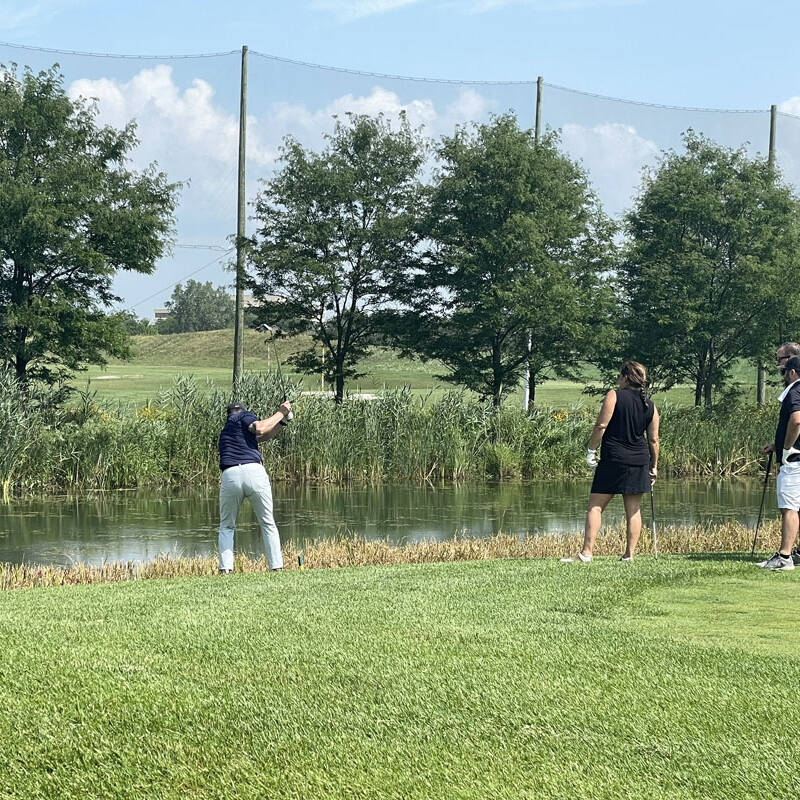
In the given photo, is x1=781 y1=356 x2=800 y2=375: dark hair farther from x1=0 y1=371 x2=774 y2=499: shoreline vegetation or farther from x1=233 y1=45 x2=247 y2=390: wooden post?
x1=233 y1=45 x2=247 y2=390: wooden post

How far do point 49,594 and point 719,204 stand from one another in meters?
24.6

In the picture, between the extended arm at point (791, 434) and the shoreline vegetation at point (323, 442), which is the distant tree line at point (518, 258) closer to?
the shoreline vegetation at point (323, 442)

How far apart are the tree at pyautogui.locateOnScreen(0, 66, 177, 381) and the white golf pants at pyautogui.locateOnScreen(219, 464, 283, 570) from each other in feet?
43.7

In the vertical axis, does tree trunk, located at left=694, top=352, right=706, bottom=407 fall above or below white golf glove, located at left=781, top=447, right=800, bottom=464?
above

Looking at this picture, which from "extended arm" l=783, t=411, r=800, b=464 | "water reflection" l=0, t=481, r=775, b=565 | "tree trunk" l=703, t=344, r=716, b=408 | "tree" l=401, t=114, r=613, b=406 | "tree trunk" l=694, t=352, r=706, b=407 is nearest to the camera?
"extended arm" l=783, t=411, r=800, b=464

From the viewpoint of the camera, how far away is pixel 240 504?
36.4 feet

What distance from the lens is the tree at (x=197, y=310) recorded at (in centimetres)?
13238

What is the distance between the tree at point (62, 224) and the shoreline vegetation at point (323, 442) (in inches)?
49.7

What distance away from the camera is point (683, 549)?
42.2 feet

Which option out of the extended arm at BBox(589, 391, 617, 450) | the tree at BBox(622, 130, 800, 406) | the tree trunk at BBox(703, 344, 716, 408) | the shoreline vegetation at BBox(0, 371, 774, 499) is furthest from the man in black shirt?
the tree trunk at BBox(703, 344, 716, 408)

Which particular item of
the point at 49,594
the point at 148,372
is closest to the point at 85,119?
the point at 49,594

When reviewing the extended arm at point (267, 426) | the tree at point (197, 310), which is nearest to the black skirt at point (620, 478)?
the extended arm at point (267, 426)

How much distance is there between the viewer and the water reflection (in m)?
16.2

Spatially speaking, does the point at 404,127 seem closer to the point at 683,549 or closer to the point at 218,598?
the point at 683,549
